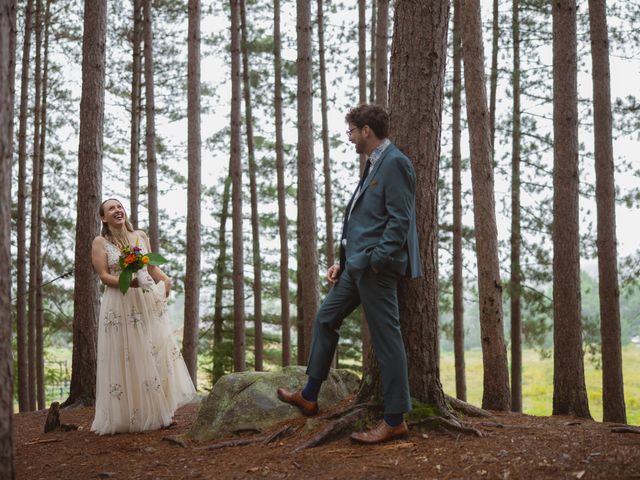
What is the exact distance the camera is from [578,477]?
11.5 feet

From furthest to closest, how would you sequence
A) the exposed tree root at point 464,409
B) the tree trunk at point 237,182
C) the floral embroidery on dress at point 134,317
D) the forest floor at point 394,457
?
the tree trunk at point 237,182, the floral embroidery on dress at point 134,317, the exposed tree root at point 464,409, the forest floor at point 394,457

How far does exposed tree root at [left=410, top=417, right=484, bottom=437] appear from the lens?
4.54 meters

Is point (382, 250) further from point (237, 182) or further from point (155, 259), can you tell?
point (237, 182)

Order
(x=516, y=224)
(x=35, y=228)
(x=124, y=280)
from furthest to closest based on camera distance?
(x=35, y=228), (x=516, y=224), (x=124, y=280)

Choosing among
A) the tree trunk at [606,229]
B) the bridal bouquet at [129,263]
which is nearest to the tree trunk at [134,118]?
the bridal bouquet at [129,263]

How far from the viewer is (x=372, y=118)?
4.66 metres

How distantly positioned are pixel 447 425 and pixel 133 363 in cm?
335

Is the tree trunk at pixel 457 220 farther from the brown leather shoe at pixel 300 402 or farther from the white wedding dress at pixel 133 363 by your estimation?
the brown leather shoe at pixel 300 402

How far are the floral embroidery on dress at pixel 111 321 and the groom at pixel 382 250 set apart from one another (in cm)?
269

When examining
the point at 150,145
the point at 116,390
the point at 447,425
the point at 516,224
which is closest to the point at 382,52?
the point at 150,145

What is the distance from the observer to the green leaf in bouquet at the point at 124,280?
6.05m

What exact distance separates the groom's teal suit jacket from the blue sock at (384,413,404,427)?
1.00 meters

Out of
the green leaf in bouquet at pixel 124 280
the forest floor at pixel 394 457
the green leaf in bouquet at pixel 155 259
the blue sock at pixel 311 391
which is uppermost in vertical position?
the green leaf in bouquet at pixel 155 259

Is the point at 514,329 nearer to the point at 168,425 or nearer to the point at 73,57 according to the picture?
the point at 168,425
